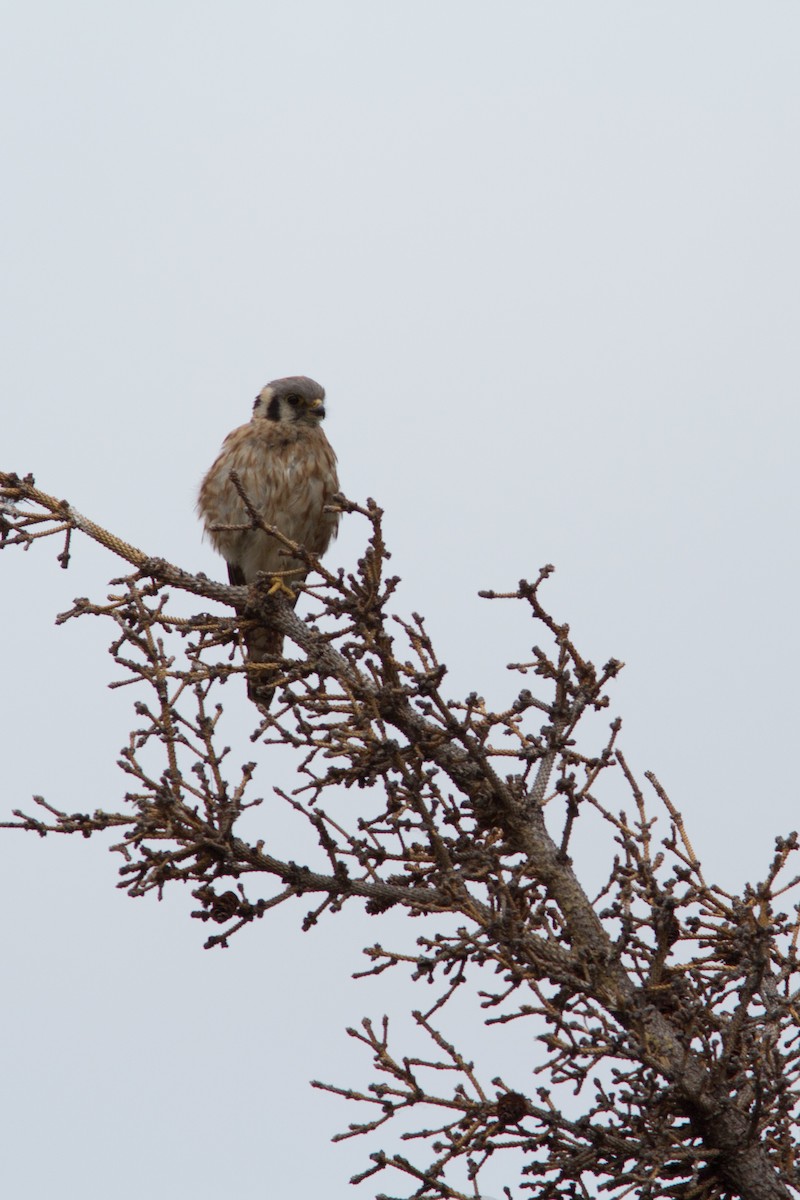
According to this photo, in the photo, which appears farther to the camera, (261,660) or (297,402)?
(297,402)

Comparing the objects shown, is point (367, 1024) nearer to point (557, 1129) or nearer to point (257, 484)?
point (557, 1129)

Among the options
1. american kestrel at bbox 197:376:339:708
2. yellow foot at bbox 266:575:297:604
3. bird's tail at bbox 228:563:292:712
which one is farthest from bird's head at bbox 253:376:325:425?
yellow foot at bbox 266:575:297:604

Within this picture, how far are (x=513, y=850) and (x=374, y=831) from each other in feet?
1.32

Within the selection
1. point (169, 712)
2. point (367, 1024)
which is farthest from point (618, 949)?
point (169, 712)

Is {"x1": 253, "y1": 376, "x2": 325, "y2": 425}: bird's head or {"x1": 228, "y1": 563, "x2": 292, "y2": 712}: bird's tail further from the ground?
{"x1": 253, "y1": 376, "x2": 325, "y2": 425}: bird's head

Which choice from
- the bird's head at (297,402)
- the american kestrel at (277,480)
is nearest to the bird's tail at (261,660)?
the american kestrel at (277,480)

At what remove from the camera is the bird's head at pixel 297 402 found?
6488 millimetres

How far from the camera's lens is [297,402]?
6.52 metres

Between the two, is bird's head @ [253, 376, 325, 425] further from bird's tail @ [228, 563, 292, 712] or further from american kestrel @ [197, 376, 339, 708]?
bird's tail @ [228, 563, 292, 712]

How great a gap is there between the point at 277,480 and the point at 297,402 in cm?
43

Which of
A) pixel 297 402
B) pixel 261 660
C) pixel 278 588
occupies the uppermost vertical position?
pixel 297 402

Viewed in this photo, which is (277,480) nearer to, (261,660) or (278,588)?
(278,588)

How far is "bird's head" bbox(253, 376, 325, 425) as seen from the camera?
21.3 feet

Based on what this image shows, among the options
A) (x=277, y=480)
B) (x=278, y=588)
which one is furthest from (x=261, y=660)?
(x=277, y=480)
